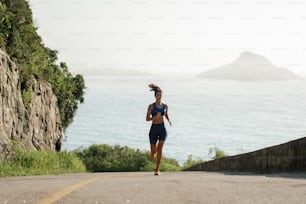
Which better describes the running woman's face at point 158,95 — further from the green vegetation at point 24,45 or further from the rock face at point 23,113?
the green vegetation at point 24,45

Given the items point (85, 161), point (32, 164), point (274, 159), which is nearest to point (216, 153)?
point (85, 161)

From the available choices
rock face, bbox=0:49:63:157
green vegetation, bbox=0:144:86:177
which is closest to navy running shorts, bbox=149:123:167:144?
green vegetation, bbox=0:144:86:177

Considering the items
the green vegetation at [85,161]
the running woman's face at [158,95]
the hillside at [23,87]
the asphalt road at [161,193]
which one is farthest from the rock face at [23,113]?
the asphalt road at [161,193]

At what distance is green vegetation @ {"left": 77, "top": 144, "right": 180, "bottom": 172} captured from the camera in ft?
257

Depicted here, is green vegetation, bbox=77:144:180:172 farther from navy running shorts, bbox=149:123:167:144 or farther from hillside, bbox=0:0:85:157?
navy running shorts, bbox=149:123:167:144

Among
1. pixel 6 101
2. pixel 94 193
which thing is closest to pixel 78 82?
pixel 6 101

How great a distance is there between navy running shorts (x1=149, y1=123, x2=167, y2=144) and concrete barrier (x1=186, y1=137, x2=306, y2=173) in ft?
11.7

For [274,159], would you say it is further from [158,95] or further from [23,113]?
[23,113]

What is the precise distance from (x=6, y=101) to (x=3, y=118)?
1.02 meters

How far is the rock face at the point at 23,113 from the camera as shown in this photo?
74.4ft

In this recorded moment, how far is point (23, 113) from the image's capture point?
1002 inches

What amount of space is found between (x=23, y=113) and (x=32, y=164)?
736cm

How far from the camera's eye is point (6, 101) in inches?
909

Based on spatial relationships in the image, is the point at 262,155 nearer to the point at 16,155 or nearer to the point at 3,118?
the point at 16,155
